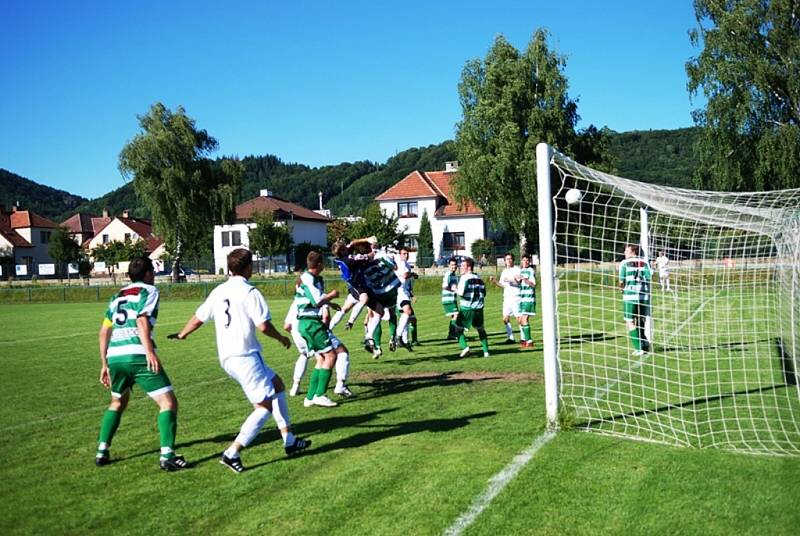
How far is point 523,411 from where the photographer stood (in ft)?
25.5

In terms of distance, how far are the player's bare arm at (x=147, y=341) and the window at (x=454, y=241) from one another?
2321 inches

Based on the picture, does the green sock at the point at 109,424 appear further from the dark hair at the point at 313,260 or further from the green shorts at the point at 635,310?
the green shorts at the point at 635,310

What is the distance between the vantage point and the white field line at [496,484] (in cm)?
455

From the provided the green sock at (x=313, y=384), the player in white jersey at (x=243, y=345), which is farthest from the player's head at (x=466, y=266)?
the player in white jersey at (x=243, y=345)

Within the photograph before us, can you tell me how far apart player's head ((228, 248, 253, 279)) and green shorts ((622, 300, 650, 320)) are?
23.3 ft

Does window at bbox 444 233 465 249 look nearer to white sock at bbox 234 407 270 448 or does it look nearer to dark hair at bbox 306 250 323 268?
dark hair at bbox 306 250 323 268

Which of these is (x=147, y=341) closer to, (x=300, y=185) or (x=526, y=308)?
(x=526, y=308)

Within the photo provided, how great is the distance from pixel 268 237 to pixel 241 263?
5424 centimetres

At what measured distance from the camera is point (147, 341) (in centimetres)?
595

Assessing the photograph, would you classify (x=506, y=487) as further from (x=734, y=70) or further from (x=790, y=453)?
(x=734, y=70)

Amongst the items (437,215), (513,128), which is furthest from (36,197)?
(513,128)

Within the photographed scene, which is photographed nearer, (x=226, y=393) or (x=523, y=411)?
(x=523, y=411)

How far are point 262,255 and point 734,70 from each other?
42691mm

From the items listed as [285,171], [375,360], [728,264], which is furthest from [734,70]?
[285,171]
